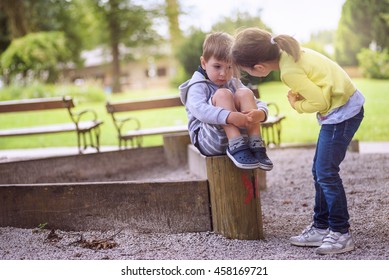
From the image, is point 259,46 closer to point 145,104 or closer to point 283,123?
point 145,104

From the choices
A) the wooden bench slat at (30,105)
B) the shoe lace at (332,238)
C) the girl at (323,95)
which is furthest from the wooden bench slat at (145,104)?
the shoe lace at (332,238)

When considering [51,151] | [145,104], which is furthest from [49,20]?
[145,104]

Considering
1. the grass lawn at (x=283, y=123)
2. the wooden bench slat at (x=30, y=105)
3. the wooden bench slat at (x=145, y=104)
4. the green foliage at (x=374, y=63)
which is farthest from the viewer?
the grass lawn at (x=283, y=123)

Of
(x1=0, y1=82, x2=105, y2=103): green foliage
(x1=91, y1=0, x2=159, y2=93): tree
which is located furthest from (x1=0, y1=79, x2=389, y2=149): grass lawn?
(x1=91, y1=0, x2=159, y2=93): tree

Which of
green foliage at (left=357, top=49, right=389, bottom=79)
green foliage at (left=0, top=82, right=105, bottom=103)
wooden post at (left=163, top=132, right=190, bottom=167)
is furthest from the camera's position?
green foliage at (left=0, top=82, right=105, bottom=103)

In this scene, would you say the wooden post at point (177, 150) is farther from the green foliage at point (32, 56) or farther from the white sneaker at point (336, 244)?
the green foliage at point (32, 56)

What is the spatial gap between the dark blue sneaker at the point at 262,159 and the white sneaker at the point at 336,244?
18.6 inches

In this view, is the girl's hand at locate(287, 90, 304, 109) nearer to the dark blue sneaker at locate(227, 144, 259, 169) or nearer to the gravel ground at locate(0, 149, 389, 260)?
the dark blue sneaker at locate(227, 144, 259, 169)

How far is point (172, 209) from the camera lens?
3805 mm

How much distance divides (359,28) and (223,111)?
201 inches

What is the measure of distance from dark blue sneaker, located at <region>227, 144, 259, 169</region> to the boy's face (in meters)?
0.48

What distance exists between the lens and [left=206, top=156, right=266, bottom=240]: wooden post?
3520 mm

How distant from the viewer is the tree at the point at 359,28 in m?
7.42
